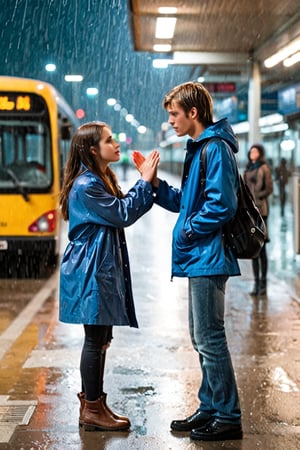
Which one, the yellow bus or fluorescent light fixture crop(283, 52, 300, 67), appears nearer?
the yellow bus

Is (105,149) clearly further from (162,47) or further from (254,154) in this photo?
(162,47)

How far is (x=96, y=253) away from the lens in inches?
198

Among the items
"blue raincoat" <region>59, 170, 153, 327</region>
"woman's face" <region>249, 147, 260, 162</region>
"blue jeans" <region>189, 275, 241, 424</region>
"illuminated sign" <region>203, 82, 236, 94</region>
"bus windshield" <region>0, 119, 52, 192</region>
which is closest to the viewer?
"blue jeans" <region>189, 275, 241, 424</region>

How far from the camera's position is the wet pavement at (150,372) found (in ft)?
16.5

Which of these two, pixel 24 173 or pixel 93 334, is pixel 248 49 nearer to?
pixel 24 173

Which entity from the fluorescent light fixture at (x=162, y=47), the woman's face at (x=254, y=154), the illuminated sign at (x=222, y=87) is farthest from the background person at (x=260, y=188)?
the illuminated sign at (x=222, y=87)

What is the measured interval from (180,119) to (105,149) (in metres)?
0.51

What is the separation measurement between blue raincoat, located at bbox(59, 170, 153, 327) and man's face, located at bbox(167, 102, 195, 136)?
39 cm

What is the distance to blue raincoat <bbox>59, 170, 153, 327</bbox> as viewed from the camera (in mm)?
4992

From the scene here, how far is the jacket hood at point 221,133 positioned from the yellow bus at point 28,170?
25.5ft

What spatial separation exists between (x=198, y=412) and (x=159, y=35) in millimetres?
11509

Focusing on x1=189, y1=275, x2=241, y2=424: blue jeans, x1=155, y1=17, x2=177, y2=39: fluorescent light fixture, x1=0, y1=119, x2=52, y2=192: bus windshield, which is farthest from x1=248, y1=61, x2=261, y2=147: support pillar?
x1=189, y1=275, x2=241, y2=424: blue jeans

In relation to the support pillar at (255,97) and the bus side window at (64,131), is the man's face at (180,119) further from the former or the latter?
the support pillar at (255,97)

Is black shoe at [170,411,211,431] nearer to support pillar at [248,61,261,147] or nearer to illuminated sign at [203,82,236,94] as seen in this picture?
support pillar at [248,61,261,147]
